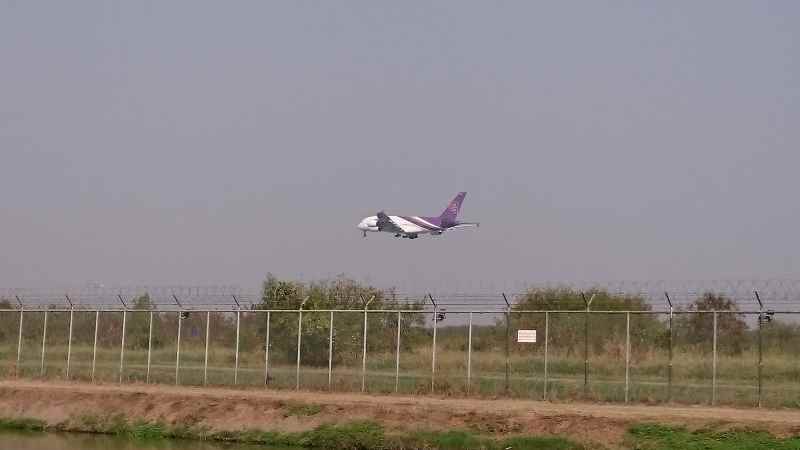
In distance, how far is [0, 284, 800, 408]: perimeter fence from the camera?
3312cm

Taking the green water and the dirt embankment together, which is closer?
the dirt embankment

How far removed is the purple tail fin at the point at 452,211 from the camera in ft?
251

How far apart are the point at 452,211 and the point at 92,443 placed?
152 feet

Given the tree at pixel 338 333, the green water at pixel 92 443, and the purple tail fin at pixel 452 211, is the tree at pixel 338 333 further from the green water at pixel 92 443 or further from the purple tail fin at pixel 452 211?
the purple tail fin at pixel 452 211

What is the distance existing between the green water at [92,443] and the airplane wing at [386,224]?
37.2 m

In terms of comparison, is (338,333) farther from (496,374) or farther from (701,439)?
(701,439)

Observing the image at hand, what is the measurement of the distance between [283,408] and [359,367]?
27.7ft

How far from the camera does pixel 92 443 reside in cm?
3259

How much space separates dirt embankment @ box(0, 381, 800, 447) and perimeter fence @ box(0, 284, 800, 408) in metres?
1.72

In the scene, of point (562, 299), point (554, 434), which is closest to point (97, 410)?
point (554, 434)

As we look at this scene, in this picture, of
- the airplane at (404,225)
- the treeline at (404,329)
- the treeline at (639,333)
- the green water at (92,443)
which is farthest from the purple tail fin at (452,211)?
the green water at (92,443)

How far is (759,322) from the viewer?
30.4 meters

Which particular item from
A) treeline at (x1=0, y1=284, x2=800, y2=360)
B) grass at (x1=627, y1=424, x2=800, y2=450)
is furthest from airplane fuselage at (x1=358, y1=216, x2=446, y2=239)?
grass at (x1=627, y1=424, x2=800, y2=450)

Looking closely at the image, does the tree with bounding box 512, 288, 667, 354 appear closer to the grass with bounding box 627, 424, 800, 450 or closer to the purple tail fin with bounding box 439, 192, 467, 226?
the grass with bounding box 627, 424, 800, 450
